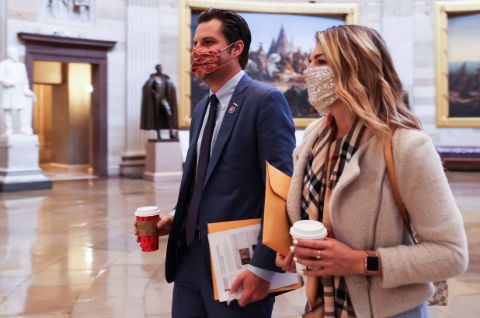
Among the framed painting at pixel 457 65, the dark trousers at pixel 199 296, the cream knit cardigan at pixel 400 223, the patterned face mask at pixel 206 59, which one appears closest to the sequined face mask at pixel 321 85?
the cream knit cardigan at pixel 400 223

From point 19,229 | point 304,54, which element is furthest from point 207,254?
point 304,54

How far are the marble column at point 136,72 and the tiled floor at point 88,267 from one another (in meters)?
5.92

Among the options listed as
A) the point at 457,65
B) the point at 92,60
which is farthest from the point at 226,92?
the point at 457,65

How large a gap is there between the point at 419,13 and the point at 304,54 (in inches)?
166

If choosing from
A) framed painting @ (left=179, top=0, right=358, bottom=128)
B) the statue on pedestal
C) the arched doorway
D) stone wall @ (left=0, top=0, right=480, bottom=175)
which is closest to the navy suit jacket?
the statue on pedestal

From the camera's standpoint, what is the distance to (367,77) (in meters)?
1.41

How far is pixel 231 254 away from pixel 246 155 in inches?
15.0

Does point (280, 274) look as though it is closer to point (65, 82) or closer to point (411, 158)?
point (411, 158)

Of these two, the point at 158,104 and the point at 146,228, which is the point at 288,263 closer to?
the point at 146,228

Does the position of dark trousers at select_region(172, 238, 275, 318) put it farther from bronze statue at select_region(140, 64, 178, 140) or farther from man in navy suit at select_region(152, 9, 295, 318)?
bronze statue at select_region(140, 64, 178, 140)

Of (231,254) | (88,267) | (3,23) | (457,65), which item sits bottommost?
(88,267)

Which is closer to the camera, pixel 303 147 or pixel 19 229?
pixel 303 147

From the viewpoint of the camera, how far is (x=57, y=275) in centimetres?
471

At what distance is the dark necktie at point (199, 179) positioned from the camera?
6.34 ft
